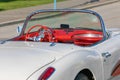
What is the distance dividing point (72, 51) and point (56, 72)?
1.87 ft

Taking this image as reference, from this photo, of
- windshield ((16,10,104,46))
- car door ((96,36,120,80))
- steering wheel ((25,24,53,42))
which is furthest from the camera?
windshield ((16,10,104,46))

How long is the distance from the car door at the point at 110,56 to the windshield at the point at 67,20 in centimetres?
40

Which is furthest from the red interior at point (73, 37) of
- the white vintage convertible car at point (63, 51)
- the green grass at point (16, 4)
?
the green grass at point (16, 4)

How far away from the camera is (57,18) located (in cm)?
641

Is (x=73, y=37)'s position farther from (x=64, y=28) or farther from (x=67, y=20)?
(x=67, y=20)

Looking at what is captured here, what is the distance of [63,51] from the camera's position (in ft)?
15.7

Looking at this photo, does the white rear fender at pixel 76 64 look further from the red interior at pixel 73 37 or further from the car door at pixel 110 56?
the red interior at pixel 73 37

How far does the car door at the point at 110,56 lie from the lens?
5242 mm

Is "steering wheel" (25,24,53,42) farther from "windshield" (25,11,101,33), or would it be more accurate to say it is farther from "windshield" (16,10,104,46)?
"windshield" (25,11,101,33)

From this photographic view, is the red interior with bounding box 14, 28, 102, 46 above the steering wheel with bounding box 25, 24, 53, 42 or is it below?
below

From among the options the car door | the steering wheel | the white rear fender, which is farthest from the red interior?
the white rear fender

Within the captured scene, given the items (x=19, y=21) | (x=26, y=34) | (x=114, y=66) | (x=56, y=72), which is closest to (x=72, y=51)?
(x=56, y=72)

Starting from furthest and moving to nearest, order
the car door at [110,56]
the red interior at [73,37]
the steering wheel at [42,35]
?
the red interior at [73,37] < the steering wheel at [42,35] < the car door at [110,56]

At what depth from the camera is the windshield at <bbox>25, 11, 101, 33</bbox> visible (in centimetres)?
592
